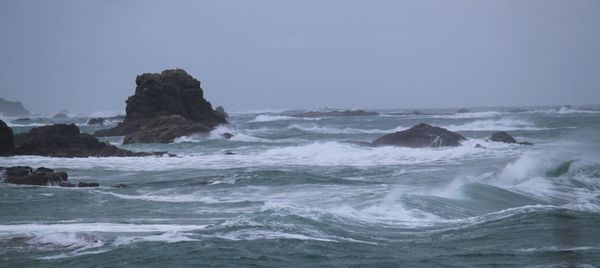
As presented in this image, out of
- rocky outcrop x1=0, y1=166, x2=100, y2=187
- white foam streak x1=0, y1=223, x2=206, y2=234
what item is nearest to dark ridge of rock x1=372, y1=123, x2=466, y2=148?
rocky outcrop x1=0, y1=166, x2=100, y2=187

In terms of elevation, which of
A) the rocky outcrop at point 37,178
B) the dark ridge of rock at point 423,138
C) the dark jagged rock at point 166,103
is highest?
the dark jagged rock at point 166,103

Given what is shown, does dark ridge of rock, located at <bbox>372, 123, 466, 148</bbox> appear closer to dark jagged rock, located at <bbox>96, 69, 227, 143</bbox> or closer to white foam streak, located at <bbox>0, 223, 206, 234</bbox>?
dark jagged rock, located at <bbox>96, 69, 227, 143</bbox>

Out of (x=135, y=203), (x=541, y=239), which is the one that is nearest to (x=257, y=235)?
(x=541, y=239)

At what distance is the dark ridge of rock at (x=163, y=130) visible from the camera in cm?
3497

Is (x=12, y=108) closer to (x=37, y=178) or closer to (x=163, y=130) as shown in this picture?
(x=163, y=130)

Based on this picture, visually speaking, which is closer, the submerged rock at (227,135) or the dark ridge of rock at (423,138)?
the dark ridge of rock at (423,138)

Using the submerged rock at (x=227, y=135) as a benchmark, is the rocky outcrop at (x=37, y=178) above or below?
below

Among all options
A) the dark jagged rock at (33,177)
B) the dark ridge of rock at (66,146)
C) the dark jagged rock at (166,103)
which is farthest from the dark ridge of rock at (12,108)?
the dark jagged rock at (33,177)

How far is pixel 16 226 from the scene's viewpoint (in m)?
10.2

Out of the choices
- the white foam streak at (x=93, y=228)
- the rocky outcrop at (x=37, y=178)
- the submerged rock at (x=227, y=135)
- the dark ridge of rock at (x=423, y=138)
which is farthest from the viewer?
the submerged rock at (x=227, y=135)

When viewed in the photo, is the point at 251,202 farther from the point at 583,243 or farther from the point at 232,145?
the point at 232,145

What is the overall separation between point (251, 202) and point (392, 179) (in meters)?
5.51

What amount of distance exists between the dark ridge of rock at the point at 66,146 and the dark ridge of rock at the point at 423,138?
9336 millimetres

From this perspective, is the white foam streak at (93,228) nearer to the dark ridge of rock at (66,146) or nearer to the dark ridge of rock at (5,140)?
the dark ridge of rock at (66,146)
